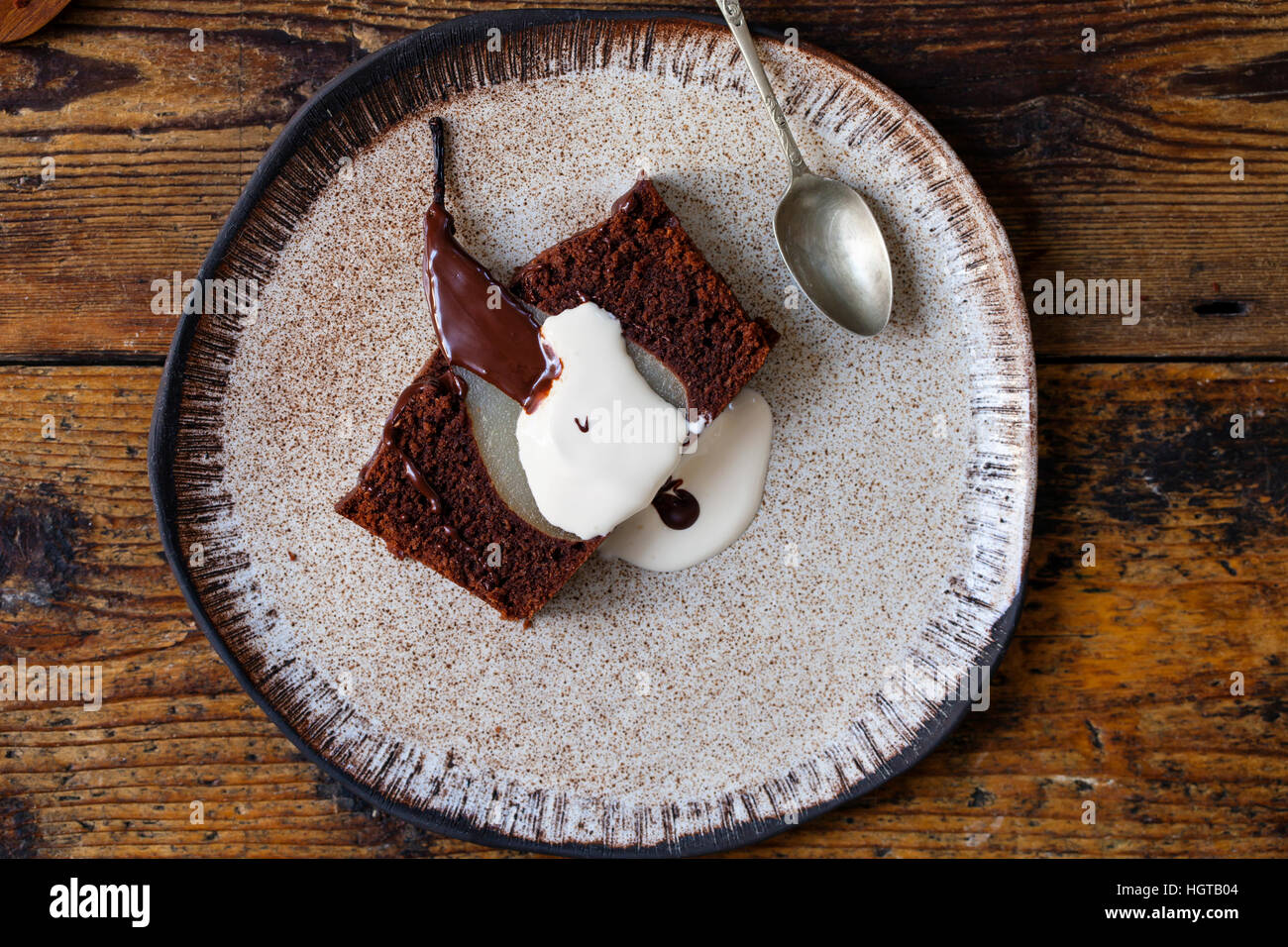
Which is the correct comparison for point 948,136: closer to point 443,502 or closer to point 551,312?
point 551,312

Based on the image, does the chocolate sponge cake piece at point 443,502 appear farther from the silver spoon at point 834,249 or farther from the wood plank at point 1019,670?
the silver spoon at point 834,249

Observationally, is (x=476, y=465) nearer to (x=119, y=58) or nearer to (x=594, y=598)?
(x=594, y=598)

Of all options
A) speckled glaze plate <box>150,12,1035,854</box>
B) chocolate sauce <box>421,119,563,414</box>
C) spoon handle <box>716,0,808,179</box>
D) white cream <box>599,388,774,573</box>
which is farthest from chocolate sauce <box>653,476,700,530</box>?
spoon handle <box>716,0,808,179</box>

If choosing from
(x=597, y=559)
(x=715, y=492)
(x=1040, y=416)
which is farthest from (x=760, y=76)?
(x=597, y=559)

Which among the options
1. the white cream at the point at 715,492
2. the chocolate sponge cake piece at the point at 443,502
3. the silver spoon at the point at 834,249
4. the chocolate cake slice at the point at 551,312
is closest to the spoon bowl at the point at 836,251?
the silver spoon at the point at 834,249

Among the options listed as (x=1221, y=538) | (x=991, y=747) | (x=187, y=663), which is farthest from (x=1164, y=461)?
(x=187, y=663)

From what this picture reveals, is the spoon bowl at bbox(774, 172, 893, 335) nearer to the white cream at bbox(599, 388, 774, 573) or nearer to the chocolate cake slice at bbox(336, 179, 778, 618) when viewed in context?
the chocolate cake slice at bbox(336, 179, 778, 618)
